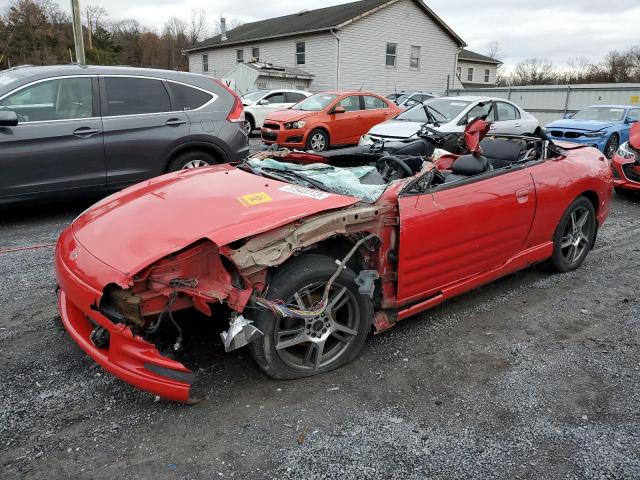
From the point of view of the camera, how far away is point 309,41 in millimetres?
26625

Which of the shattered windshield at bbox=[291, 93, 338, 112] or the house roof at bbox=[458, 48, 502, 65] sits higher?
the house roof at bbox=[458, 48, 502, 65]

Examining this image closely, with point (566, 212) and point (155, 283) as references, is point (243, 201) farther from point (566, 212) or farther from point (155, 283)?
point (566, 212)

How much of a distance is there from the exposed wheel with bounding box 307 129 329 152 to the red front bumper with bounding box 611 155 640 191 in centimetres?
681

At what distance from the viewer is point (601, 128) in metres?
12.3

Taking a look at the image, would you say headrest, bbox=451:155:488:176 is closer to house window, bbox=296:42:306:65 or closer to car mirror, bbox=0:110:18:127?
car mirror, bbox=0:110:18:127

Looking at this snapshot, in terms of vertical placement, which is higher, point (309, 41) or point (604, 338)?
point (309, 41)

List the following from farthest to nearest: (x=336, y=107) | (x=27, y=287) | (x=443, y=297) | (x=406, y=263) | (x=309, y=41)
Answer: (x=309, y=41) → (x=336, y=107) → (x=27, y=287) → (x=443, y=297) → (x=406, y=263)

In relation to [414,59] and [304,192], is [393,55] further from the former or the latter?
[304,192]

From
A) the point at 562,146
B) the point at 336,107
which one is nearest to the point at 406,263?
the point at 562,146

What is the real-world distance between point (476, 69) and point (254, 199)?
42043mm

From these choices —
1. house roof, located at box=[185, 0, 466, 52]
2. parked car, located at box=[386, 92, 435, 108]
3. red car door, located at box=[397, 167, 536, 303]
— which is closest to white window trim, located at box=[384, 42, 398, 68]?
house roof, located at box=[185, 0, 466, 52]

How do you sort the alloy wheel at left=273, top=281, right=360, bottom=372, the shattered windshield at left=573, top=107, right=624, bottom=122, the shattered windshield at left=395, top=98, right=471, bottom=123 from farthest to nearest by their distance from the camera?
the shattered windshield at left=573, top=107, right=624, bottom=122, the shattered windshield at left=395, top=98, right=471, bottom=123, the alloy wheel at left=273, top=281, right=360, bottom=372

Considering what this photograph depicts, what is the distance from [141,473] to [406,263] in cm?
183

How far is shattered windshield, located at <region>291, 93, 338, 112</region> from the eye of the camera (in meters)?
12.9
